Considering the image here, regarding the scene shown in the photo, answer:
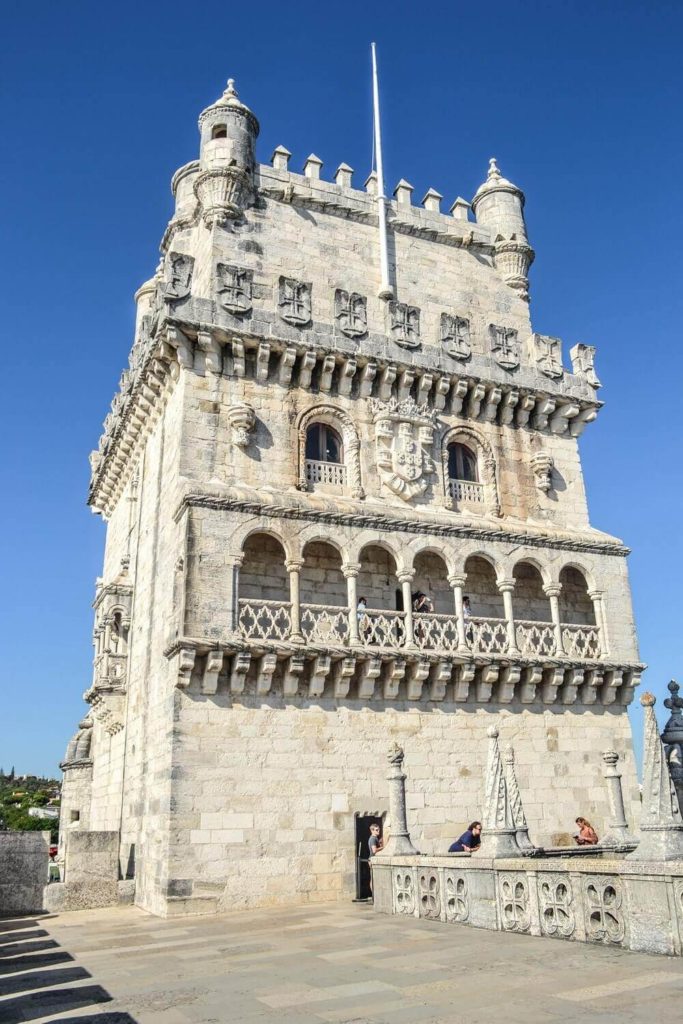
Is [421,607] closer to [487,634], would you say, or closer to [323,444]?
[487,634]

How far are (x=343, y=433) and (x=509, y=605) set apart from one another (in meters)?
5.97

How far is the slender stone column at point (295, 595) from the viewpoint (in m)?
18.1

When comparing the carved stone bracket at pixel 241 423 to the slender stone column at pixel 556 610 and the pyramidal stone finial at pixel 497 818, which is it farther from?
the pyramidal stone finial at pixel 497 818

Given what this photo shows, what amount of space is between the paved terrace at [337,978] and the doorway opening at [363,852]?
4573mm

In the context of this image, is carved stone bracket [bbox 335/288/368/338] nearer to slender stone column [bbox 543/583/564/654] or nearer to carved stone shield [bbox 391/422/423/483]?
carved stone shield [bbox 391/422/423/483]

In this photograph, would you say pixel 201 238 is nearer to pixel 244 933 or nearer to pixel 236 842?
pixel 236 842

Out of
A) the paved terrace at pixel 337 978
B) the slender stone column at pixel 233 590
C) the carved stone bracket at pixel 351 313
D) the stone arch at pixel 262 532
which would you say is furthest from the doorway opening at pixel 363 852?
the carved stone bracket at pixel 351 313

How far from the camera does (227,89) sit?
23766 millimetres

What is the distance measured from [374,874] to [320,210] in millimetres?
17446

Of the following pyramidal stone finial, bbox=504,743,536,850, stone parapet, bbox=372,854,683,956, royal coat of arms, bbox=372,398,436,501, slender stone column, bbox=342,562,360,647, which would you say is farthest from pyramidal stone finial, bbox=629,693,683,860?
royal coat of arms, bbox=372,398,436,501

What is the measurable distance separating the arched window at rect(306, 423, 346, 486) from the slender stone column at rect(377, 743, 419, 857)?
745cm

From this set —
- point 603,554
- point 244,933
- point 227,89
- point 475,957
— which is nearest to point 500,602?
point 603,554

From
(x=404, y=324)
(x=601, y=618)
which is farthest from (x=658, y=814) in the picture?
(x=404, y=324)

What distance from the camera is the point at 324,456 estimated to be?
21047 mm
